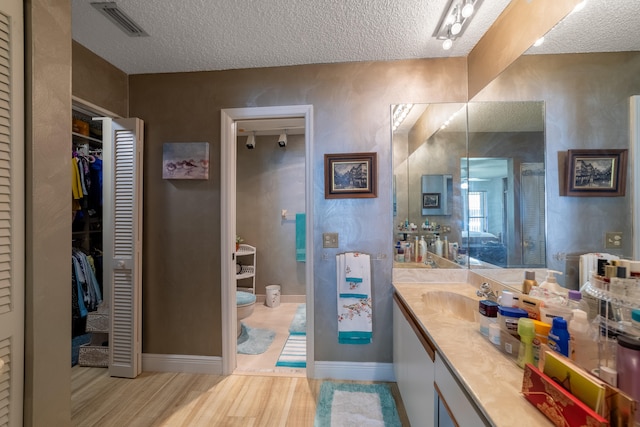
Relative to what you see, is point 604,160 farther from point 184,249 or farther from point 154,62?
point 154,62

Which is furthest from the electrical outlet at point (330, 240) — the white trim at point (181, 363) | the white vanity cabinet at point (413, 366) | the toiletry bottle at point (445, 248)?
the white trim at point (181, 363)

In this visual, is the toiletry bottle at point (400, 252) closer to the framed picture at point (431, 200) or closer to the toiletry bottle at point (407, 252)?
the toiletry bottle at point (407, 252)

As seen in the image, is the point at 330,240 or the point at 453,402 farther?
the point at 330,240

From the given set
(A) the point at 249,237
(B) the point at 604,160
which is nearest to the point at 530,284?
(B) the point at 604,160


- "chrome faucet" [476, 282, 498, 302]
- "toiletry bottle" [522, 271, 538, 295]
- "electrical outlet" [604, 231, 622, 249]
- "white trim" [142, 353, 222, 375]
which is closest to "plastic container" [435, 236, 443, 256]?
"chrome faucet" [476, 282, 498, 302]

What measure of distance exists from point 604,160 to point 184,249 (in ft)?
8.41

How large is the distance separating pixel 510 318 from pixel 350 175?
1357 millimetres

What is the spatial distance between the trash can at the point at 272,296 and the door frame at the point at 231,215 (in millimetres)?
1514

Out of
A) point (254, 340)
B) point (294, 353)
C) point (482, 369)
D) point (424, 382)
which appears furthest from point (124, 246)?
point (482, 369)

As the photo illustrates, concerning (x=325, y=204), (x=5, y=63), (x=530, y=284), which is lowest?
(x=530, y=284)

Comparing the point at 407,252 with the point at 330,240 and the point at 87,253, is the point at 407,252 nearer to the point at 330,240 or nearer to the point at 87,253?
the point at 330,240

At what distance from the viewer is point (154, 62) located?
2061 millimetres

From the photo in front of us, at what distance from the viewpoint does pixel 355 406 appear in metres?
1.75

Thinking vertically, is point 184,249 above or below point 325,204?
below
